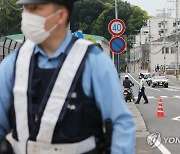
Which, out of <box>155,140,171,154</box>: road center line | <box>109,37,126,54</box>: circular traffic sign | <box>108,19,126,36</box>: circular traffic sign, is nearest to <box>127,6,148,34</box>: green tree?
<box>108,19,126,36</box>: circular traffic sign

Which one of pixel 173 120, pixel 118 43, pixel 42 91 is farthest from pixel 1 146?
pixel 173 120

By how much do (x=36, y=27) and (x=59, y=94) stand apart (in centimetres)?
40

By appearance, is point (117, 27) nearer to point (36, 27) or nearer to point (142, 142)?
point (142, 142)

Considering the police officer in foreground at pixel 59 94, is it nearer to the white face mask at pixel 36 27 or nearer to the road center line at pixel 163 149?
the white face mask at pixel 36 27

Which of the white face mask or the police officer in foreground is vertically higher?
the white face mask

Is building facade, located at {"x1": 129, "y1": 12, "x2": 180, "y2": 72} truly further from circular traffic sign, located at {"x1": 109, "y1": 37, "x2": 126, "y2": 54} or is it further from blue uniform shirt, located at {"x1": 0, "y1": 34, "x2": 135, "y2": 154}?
blue uniform shirt, located at {"x1": 0, "y1": 34, "x2": 135, "y2": 154}

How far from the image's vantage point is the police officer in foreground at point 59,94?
8.73 ft

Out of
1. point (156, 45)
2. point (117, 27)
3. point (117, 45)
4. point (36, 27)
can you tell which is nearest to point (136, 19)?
point (156, 45)

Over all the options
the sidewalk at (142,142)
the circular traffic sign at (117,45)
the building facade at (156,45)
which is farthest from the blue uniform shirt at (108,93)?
the building facade at (156,45)

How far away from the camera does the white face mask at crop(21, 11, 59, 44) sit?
8.97 feet

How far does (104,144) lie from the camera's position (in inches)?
109

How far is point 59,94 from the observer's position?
2666 mm

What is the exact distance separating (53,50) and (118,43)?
39.1 ft

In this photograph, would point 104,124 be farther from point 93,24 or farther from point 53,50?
point 93,24
